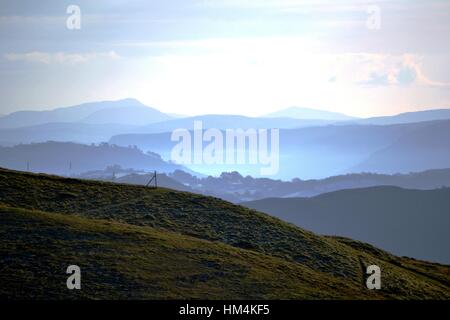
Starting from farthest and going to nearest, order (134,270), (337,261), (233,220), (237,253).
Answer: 1. (233,220)
2. (337,261)
3. (237,253)
4. (134,270)

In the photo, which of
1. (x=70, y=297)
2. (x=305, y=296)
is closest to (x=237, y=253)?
(x=305, y=296)

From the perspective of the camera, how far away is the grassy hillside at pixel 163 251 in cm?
4975

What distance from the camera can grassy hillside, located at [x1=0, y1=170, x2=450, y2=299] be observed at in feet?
163

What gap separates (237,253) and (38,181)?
30.0 m

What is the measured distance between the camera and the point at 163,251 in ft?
190

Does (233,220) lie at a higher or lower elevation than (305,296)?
higher

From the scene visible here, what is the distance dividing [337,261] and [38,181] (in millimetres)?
35388
